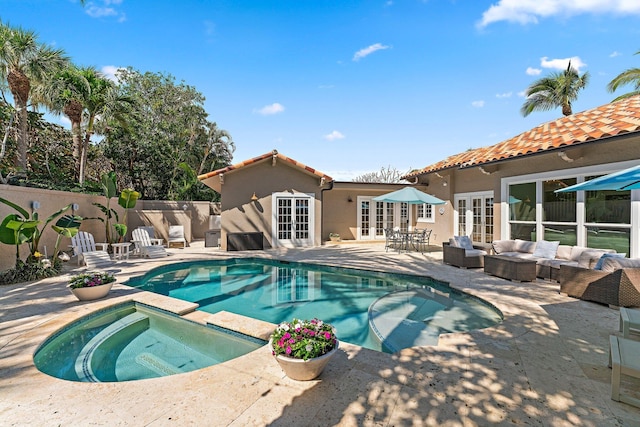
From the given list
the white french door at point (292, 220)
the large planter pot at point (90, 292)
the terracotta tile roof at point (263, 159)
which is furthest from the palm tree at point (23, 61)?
the large planter pot at point (90, 292)

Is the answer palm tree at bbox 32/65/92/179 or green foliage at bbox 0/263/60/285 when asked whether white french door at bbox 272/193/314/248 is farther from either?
palm tree at bbox 32/65/92/179

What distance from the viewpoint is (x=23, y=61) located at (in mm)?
12977

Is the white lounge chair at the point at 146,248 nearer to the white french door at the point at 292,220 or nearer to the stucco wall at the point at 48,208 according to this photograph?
the stucco wall at the point at 48,208

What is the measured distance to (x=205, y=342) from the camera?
5129 millimetres

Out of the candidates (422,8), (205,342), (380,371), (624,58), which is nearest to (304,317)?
(205,342)

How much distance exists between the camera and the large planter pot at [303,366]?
10.2 feet

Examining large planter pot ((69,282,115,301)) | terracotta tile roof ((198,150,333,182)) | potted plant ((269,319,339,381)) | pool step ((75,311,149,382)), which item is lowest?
pool step ((75,311,149,382))

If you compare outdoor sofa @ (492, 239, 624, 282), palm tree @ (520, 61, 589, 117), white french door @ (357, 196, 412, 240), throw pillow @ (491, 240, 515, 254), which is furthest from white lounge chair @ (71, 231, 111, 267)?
palm tree @ (520, 61, 589, 117)

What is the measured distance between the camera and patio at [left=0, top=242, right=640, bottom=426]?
2727 millimetres

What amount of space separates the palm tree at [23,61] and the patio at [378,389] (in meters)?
13.9

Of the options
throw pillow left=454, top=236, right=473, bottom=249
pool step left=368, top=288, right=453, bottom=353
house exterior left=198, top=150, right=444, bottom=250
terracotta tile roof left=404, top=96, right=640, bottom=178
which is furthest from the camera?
house exterior left=198, top=150, right=444, bottom=250

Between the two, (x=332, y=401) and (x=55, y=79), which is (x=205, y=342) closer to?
(x=332, y=401)

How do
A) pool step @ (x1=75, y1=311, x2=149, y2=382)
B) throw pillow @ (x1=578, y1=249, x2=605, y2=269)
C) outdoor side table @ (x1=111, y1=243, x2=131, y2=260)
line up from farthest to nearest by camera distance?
outdoor side table @ (x1=111, y1=243, x2=131, y2=260) → throw pillow @ (x1=578, y1=249, x2=605, y2=269) → pool step @ (x1=75, y1=311, x2=149, y2=382)

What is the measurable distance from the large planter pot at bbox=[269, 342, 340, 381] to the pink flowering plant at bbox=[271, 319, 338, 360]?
0.15 feet
